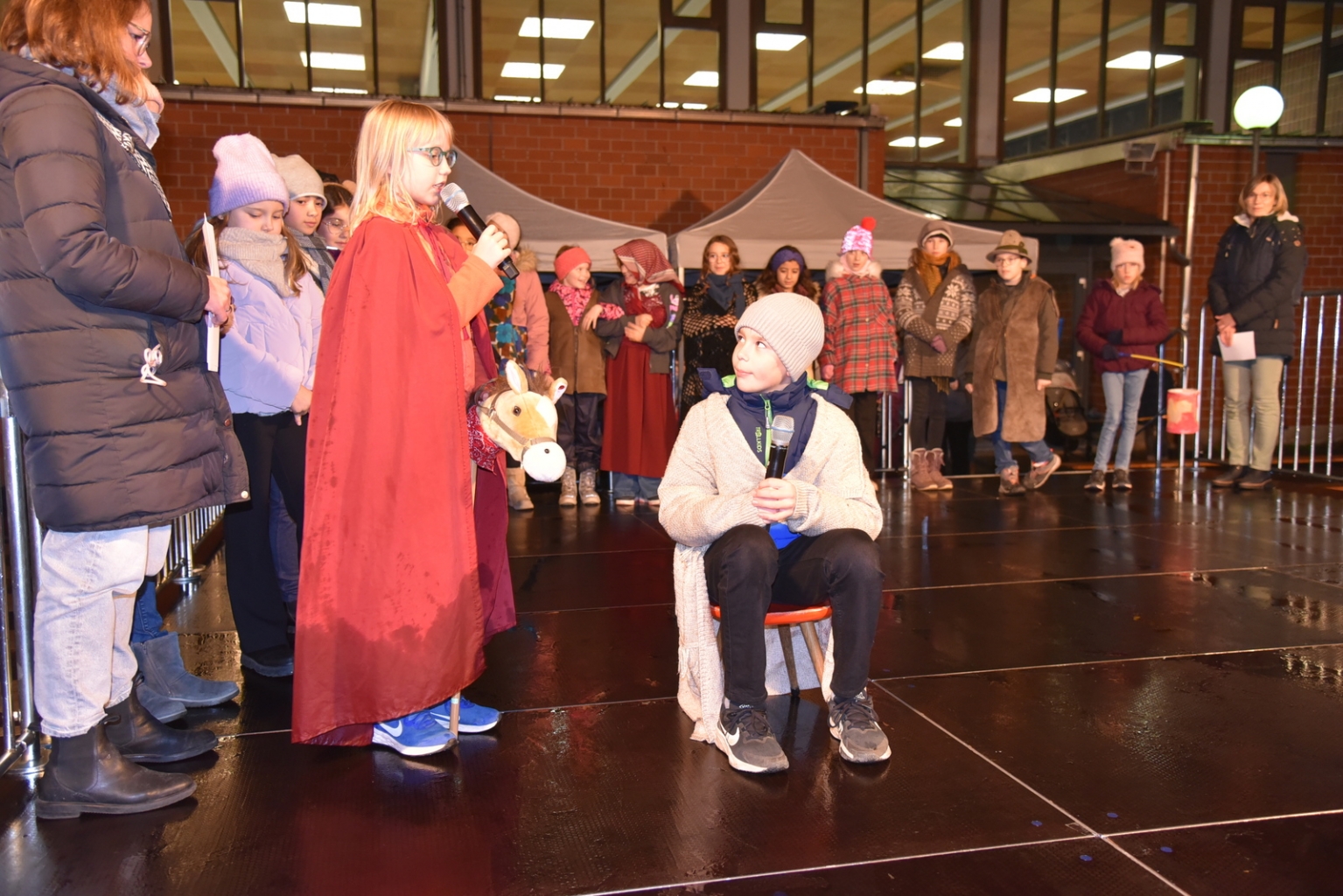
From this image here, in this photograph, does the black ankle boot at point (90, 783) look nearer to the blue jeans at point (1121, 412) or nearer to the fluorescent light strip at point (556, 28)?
the blue jeans at point (1121, 412)

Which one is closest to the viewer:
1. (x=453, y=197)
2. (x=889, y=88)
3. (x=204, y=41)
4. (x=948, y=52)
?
(x=453, y=197)

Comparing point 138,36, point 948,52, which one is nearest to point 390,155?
point 138,36

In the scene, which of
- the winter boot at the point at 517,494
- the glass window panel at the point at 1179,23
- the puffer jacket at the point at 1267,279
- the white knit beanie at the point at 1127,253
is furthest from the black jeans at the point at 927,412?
the glass window panel at the point at 1179,23

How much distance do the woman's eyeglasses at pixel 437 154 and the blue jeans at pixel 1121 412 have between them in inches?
237

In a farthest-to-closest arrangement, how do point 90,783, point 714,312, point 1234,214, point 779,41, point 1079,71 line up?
point 1079,71 → point 779,41 → point 1234,214 → point 714,312 → point 90,783

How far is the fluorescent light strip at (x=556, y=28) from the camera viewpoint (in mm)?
12453

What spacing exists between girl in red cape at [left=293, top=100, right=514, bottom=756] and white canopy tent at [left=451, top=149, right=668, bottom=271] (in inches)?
193

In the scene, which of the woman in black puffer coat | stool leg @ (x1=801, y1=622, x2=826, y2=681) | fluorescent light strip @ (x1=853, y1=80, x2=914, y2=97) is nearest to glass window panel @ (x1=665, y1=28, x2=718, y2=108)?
fluorescent light strip @ (x1=853, y1=80, x2=914, y2=97)

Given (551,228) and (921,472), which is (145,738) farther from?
(921,472)

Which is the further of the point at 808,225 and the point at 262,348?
the point at 808,225

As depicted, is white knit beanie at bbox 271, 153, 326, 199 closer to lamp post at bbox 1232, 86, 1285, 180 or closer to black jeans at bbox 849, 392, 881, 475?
black jeans at bbox 849, 392, 881, 475

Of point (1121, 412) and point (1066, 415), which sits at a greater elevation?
point (1121, 412)

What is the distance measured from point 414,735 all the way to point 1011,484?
5.60 meters

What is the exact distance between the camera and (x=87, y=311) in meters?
2.23
